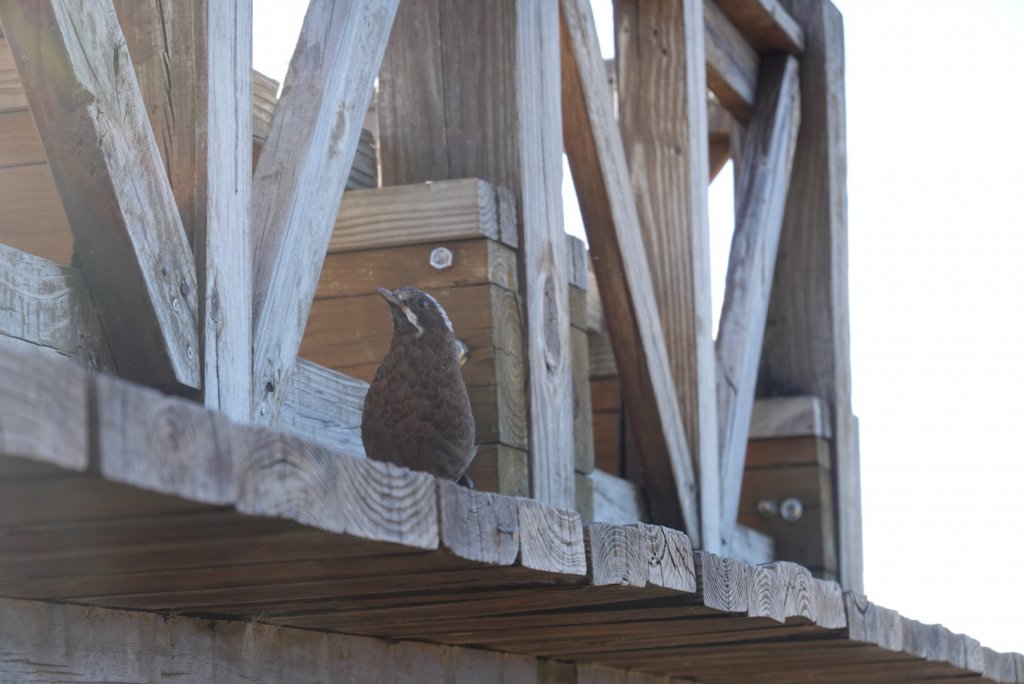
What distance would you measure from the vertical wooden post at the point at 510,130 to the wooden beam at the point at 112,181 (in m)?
1.39

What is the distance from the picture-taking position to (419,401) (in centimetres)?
289

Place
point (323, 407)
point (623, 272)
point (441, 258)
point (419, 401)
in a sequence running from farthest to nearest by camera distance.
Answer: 1. point (623, 272)
2. point (441, 258)
3. point (323, 407)
4. point (419, 401)

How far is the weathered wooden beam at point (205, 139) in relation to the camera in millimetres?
2682

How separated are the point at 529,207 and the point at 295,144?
0.94 meters

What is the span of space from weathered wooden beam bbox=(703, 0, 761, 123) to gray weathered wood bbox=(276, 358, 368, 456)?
9.09ft

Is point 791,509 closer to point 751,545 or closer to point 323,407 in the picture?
point 751,545

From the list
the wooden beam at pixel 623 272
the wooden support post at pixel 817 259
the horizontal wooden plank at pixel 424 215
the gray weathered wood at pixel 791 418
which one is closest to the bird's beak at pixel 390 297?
the horizontal wooden plank at pixel 424 215

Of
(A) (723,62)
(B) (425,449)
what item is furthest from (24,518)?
(A) (723,62)

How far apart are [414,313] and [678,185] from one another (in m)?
2.23

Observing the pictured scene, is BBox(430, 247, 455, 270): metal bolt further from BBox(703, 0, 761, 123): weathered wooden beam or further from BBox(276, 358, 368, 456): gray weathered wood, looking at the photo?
BBox(703, 0, 761, 123): weathered wooden beam

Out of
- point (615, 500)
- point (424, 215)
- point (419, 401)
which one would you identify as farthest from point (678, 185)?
point (419, 401)

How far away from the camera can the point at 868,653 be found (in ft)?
12.5

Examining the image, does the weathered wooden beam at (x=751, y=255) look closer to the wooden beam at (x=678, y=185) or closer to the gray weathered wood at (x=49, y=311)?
the wooden beam at (x=678, y=185)

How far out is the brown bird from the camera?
113 inches
